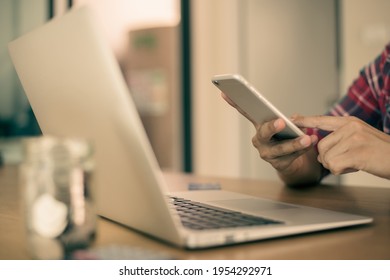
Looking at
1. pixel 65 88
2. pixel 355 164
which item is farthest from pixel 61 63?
pixel 355 164

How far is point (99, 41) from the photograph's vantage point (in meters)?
0.36

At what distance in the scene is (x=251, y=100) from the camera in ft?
2.09

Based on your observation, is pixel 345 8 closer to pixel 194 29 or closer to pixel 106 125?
pixel 194 29

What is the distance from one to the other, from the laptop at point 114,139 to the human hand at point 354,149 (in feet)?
0.39

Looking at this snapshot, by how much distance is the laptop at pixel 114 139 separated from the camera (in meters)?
0.37

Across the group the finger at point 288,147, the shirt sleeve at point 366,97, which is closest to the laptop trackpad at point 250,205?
the finger at point 288,147

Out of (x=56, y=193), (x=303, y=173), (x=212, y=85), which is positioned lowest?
(x=303, y=173)

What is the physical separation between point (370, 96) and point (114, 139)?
1007 mm

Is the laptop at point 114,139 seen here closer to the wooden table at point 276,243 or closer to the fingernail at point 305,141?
the wooden table at point 276,243

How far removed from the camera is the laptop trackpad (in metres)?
0.57

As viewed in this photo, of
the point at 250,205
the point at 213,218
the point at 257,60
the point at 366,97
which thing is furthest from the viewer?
the point at 257,60

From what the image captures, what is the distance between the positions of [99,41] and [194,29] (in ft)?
8.39

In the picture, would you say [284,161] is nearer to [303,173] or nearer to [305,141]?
[303,173]

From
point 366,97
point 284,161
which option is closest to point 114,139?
point 284,161
